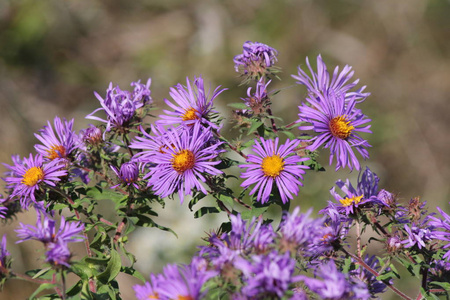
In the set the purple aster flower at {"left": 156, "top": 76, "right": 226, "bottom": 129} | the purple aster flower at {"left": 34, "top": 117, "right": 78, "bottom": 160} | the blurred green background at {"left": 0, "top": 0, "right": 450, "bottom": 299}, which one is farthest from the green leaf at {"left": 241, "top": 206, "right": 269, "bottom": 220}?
the blurred green background at {"left": 0, "top": 0, "right": 450, "bottom": 299}

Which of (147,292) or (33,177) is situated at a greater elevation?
(33,177)

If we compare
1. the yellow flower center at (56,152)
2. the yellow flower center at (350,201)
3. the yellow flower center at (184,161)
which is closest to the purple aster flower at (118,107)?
the yellow flower center at (56,152)

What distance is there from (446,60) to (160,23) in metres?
3.33

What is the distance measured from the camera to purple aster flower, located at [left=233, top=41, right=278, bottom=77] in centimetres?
167

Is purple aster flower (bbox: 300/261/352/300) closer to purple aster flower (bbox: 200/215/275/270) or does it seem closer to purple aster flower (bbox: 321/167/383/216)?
purple aster flower (bbox: 200/215/275/270)

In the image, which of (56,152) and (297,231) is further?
(56,152)

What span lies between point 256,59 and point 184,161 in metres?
0.45

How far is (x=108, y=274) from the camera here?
1475mm

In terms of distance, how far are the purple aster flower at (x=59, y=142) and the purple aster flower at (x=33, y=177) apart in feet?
0.23

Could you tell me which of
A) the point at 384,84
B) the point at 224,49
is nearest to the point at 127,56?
the point at 224,49

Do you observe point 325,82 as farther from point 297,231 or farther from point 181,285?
point 181,285

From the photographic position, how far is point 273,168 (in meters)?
1.45

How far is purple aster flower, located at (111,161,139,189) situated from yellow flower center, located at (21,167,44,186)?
24cm

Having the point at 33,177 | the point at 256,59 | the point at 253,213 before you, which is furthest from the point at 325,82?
the point at 33,177
